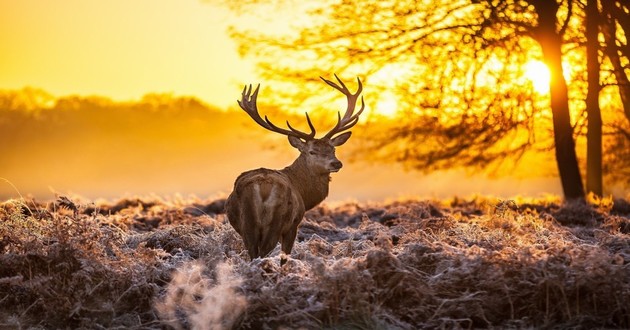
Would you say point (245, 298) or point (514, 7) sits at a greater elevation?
point (514, 7)

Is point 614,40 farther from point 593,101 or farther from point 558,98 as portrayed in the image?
point 558,98

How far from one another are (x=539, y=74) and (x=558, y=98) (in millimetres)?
714

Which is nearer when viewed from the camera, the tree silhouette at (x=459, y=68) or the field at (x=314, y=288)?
the field at (x=314, y=288)

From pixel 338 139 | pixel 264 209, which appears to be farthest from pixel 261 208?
pixel 338 139

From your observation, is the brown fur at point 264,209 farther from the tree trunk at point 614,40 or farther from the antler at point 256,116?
the tree trunk at point 614,40

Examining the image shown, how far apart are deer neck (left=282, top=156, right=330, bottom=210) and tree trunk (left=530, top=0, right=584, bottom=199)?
33.9 ft

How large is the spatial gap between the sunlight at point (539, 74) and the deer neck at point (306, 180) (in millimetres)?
10338

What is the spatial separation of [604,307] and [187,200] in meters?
12.8

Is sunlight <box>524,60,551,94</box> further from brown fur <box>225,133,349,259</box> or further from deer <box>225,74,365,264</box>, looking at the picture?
brown fur <box>225,133,349,259</box>

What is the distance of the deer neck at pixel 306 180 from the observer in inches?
410

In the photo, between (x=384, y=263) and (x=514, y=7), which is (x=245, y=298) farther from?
(x=514, y=7)

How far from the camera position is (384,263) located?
26.1 ft

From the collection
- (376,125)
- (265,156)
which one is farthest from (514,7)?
(265,156)

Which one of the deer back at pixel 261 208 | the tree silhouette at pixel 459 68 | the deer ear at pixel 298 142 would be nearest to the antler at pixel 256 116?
the deer ear at pixel 298 142
